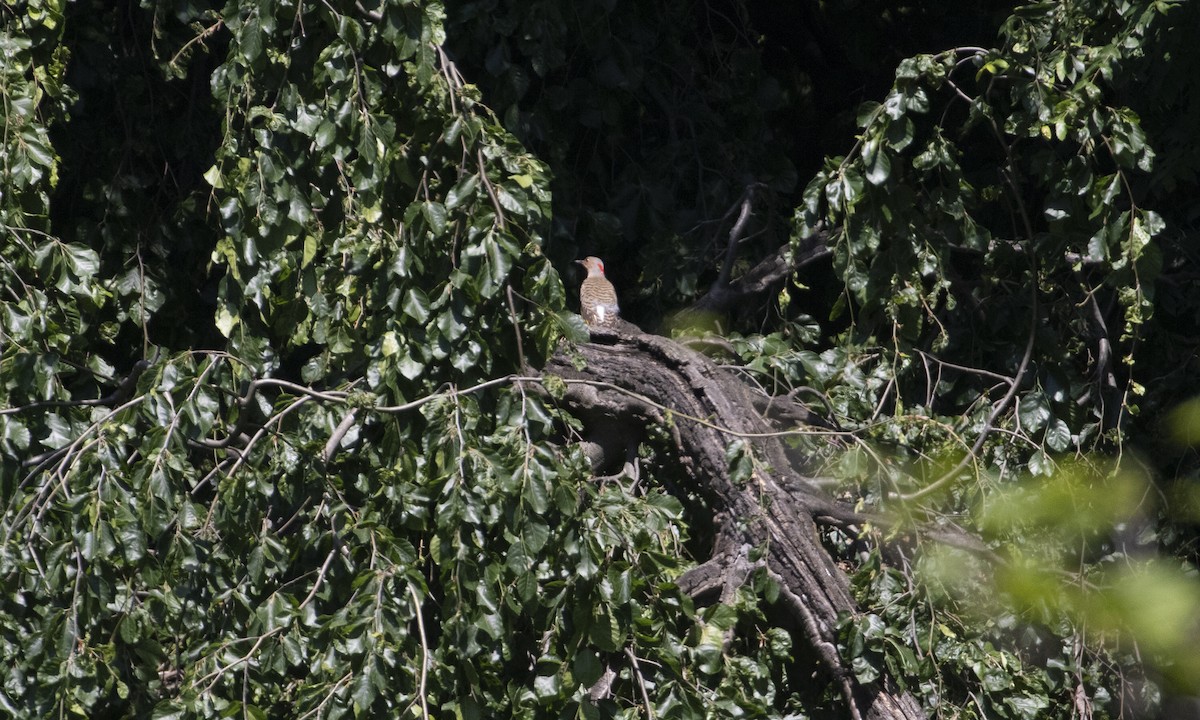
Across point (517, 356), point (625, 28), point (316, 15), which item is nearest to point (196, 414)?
point (517, 356)

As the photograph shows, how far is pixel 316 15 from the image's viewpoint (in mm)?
2723

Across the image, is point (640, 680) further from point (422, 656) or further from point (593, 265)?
point (593, 265)

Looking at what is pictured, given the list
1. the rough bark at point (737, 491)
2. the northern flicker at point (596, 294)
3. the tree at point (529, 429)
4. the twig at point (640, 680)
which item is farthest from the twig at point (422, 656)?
the northern flicker at point (596, 294)

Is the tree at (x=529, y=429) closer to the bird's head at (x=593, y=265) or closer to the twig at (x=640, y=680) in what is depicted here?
the twig at (x=640, y=680)

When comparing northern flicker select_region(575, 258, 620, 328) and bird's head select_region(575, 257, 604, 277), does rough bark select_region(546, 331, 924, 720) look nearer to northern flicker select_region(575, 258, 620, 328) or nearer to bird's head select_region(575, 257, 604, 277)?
northern flicker select_region(575, 258, 620, 328)

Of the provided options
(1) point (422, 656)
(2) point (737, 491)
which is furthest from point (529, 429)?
(2) point (737, 491)

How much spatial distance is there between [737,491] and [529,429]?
0.73 m

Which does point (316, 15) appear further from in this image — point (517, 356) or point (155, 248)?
point (155, 248)

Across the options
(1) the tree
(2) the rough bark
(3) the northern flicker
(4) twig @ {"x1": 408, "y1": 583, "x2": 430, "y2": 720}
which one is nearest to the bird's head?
(3) the northern flicker

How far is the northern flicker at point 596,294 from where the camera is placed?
4.12 metres

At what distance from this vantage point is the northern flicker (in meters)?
4.12

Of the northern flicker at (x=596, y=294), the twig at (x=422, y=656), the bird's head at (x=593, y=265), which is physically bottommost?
the northern flicker at (x=596, y=294)

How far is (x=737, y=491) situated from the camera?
9.65 ft

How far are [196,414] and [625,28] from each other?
2.15 m
